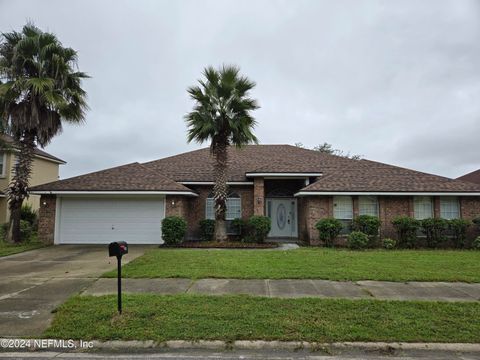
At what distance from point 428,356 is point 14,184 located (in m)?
16.0

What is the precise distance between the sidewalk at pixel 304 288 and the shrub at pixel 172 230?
6.18 meters

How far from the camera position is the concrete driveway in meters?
5.19

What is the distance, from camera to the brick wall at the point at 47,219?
14.6 meters

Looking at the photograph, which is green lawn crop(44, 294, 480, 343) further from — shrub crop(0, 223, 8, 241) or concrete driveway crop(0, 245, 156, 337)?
shrub crop(0, 223, 8, 241)

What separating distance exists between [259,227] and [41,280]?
888cm

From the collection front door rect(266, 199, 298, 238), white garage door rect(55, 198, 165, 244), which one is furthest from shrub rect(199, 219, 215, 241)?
front door rect(266, 199, 298, 238)

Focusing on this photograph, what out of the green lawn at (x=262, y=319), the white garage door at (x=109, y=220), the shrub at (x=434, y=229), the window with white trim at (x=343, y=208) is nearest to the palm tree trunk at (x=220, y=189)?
the white garage door at (x=109, y=220)

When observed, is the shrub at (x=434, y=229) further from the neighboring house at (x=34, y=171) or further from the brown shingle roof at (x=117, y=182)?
the neighboring house at (x=34, y=171)

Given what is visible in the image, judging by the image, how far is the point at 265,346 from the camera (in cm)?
435

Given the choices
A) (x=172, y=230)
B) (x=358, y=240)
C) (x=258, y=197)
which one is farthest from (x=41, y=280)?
(x=358, y=240)

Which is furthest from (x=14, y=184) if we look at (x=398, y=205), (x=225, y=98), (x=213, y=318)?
(x=398, y=205)

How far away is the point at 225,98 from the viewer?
14.1 metres

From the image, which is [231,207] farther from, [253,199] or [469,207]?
[469,207]

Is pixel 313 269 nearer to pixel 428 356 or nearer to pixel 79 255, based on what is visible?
pixel 428 356
